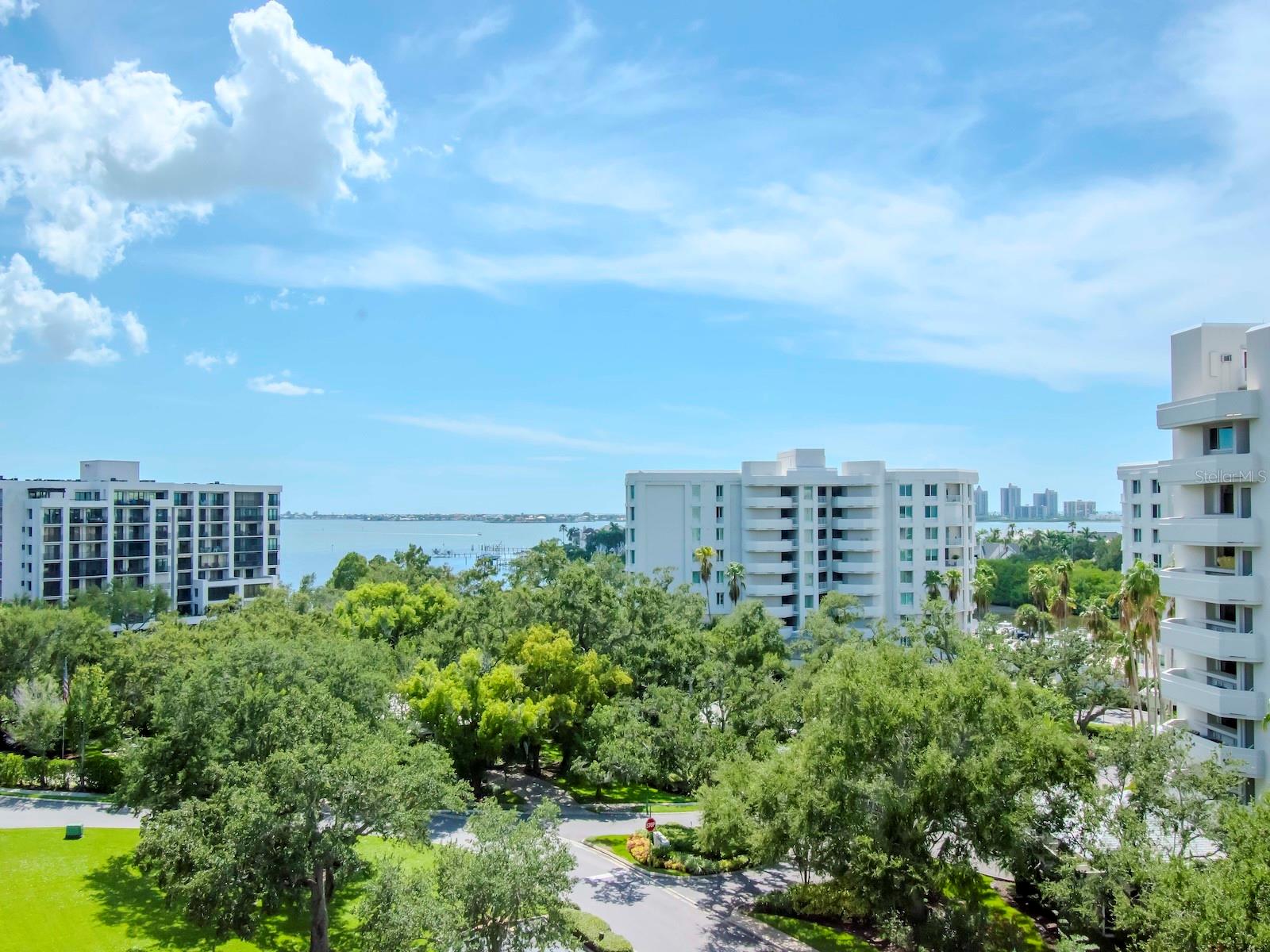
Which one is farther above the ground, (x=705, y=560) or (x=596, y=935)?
(x=705, y=560)

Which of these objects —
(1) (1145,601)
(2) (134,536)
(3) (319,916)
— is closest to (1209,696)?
(1) (1145,601)

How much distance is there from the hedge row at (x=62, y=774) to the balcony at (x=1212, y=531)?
156ft

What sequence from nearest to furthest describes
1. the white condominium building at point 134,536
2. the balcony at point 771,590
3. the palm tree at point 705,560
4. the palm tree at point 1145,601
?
the palm tree at point 1145,601 → the palm tree at point 705,560 → the balcony at point 771,590 → the white condominium building at point 134,536

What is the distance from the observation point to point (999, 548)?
479 ft

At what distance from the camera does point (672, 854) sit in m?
31.3

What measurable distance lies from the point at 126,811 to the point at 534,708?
17922 millimetres

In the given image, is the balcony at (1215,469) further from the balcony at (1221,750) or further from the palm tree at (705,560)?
the palm tree at (705,560)

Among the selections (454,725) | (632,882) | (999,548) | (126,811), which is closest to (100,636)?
(126,811)

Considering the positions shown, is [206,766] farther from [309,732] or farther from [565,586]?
A: [565,586]

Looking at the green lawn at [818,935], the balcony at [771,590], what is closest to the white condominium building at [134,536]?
the balcony at [771,590]

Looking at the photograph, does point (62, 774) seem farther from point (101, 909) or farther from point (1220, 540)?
point (1220, 540)

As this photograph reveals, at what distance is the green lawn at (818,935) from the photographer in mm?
25406

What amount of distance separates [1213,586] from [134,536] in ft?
281

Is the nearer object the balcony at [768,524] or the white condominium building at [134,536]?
the balcony at [768,524]
